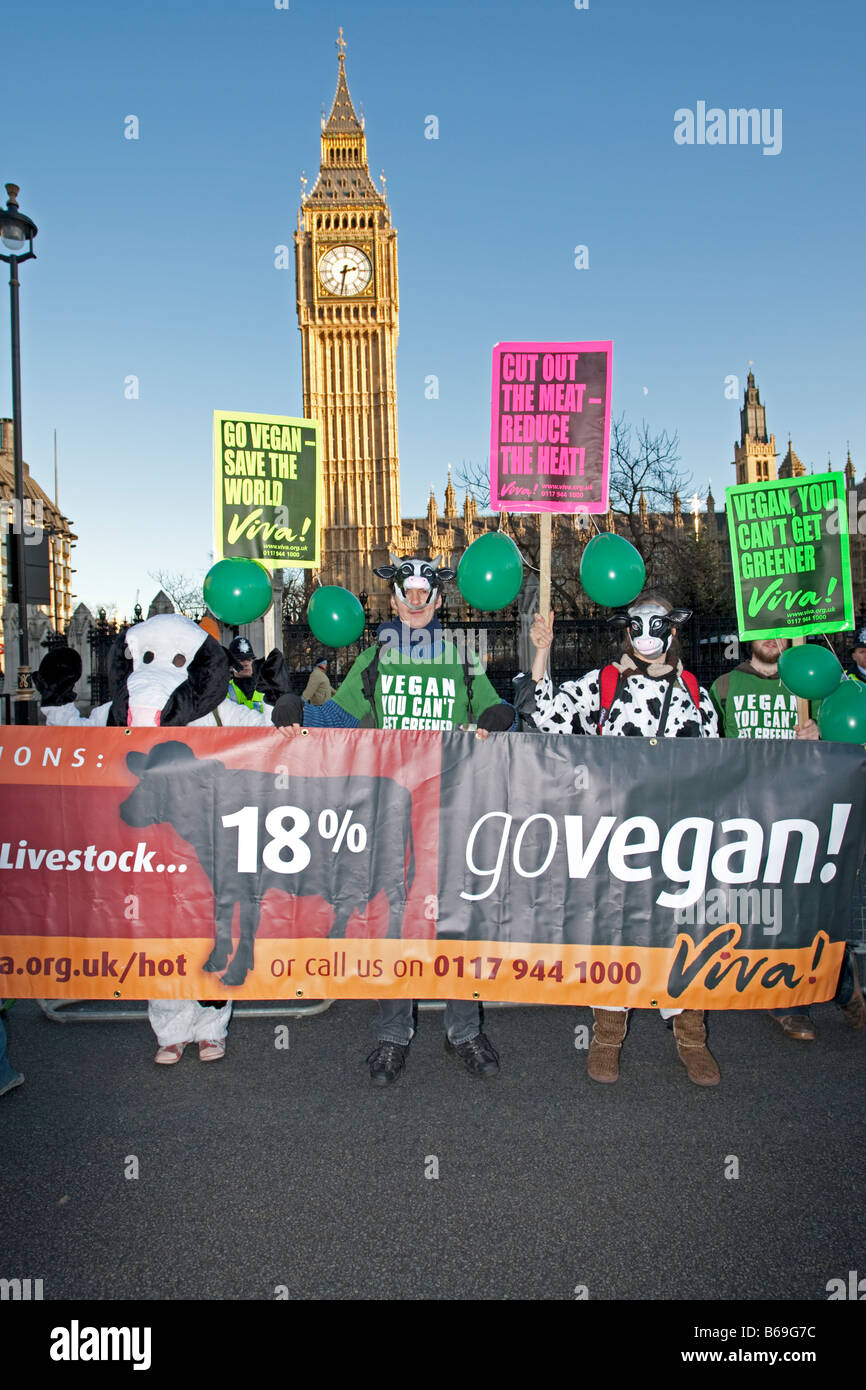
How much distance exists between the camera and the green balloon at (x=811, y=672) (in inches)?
180

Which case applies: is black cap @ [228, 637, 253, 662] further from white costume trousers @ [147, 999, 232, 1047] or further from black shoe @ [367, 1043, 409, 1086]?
black shoe @ [367, 1043, 409, 1086]

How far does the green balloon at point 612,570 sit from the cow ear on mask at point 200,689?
1.90 metres

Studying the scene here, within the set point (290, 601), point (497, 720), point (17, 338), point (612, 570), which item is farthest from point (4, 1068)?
point (290, 601)

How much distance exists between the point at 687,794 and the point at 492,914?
99 cm

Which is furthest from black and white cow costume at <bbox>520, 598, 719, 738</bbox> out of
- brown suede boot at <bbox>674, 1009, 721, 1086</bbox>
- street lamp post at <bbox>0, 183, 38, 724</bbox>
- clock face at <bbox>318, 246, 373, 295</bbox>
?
clock face at <bbox>318, 246, 373, 295</bbox>

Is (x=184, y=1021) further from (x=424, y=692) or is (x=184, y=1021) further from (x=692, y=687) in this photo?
(x=692, y=687)

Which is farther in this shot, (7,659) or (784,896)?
(7,659)

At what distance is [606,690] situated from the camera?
13.7 ft

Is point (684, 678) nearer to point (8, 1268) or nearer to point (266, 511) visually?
point (266, 511)

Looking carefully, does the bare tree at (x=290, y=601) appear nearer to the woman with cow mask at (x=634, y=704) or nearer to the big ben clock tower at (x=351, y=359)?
the woman with cow mask at (x=634, y=704)

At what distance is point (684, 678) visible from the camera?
13.7 feet

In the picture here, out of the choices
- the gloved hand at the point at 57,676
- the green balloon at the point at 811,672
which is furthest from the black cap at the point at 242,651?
the green balloon at the point at 811,672

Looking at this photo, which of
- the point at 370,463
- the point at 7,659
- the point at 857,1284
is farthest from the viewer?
the point at 370,463
